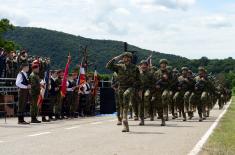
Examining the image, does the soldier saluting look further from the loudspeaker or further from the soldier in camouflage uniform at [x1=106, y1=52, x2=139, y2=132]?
the loudspeaker

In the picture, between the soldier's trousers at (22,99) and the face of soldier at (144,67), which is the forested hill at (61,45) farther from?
the soldier's trousers at (22,99)

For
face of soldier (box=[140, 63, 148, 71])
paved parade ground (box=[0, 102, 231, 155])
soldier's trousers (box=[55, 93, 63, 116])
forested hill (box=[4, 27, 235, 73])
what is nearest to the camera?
paved parade ground (box=[0, 102, 231, 155])

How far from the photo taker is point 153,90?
21984mm

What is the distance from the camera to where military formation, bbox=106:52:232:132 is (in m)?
16.9

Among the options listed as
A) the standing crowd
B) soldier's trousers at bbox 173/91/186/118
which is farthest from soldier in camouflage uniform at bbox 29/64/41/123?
soldier's trousers at bbox 173/91/186/118

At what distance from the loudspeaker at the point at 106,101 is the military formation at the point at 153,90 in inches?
245

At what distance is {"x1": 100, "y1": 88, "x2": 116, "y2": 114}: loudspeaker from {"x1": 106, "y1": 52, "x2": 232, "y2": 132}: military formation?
623 cm

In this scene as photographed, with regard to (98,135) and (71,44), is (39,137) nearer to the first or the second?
(98,135)

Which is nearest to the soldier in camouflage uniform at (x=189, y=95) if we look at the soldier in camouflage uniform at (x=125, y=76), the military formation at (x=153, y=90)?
the military formation at (x=153, y=90)

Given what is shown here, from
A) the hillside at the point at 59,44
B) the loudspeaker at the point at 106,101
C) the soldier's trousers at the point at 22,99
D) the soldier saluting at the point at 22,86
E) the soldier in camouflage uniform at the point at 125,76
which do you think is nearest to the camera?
the soldier in camouflage uniform at the point at 125,76

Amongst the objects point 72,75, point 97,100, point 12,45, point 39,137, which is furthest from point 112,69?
point 12,45

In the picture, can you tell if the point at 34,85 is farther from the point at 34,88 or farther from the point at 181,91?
the point at 181,91

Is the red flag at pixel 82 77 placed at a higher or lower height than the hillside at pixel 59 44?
lower

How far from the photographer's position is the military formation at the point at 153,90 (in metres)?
16.9
